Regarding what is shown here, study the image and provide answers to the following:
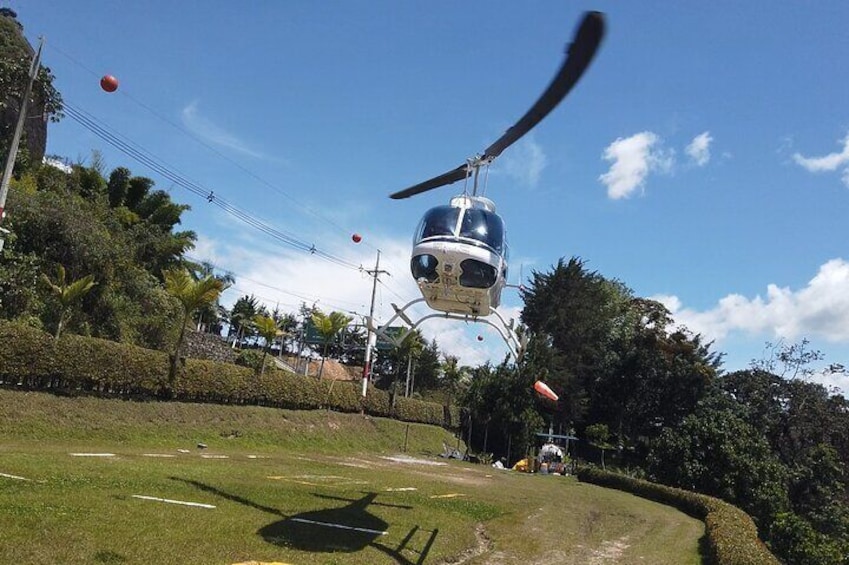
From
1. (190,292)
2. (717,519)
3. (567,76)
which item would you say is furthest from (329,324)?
(567,76)

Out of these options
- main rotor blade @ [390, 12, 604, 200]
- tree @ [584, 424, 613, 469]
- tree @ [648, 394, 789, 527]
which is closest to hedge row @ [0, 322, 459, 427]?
main rotor blade @ [390, 12, 604, 200]

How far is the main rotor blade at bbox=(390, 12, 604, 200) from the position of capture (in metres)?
5.20

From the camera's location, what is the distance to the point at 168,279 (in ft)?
88.8

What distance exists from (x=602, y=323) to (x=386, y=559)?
52297mm

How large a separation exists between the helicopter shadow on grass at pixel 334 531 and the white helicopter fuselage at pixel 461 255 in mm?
4336

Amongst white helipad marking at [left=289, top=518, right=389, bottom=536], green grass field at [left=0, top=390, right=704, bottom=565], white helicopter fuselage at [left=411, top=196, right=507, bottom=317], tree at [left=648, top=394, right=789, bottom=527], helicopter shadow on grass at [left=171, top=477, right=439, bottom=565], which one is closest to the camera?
green grass field at [left=0, top=390, right=704, bottom=565]

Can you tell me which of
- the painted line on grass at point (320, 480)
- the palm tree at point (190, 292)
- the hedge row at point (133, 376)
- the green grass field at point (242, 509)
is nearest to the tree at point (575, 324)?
the hedge row at point (133, 376)

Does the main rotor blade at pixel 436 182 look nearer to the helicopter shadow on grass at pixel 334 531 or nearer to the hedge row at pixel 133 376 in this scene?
the helicopter shadow on grass at pixel 334 531

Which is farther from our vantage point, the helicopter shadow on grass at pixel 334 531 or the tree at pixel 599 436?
the tree at pixel 599 436

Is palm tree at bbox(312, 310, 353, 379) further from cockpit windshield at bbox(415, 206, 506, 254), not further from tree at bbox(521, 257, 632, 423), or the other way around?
cockpit windshield at bbox(415, 206, 506, 254)

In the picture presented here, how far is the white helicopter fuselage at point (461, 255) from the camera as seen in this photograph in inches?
438

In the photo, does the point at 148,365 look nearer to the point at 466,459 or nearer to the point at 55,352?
the point at 55,352

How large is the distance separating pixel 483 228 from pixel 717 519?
37.3 feet

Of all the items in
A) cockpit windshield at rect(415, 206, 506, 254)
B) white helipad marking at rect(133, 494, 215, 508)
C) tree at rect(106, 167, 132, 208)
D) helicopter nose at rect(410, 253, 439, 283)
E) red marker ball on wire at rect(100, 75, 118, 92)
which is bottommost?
white helipad marking at rect(133, 494, 215, 508)
